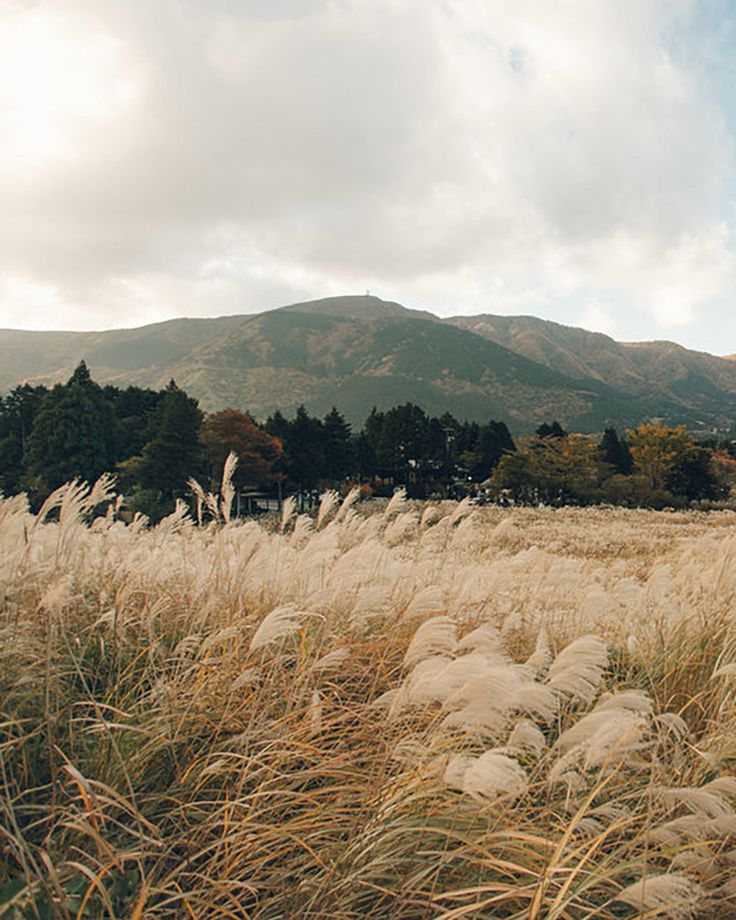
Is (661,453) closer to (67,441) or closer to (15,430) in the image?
(67,441)

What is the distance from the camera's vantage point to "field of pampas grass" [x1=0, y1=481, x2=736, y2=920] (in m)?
1.81

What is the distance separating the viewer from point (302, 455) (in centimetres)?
5056

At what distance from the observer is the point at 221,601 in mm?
3896

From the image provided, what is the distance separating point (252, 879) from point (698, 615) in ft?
11.7

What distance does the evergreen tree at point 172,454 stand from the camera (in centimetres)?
4056

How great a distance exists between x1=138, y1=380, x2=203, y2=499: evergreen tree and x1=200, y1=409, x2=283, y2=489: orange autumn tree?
1938mm

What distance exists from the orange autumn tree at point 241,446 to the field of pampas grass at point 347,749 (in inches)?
1583

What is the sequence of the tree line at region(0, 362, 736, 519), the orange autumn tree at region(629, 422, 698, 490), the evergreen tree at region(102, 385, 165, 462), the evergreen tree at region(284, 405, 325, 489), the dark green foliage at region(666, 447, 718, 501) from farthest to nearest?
1. the dark green foliage at region(666, 447, 718, 501)
2. the orange autumn tree at region(629, 422, 698, 490)
3. the evergreen tree at region(284, 405, 325, 489)
4. the evergreen tree at region(102, 385, 165, 462)
5. the tree line at region(0, 362, 736, 519)

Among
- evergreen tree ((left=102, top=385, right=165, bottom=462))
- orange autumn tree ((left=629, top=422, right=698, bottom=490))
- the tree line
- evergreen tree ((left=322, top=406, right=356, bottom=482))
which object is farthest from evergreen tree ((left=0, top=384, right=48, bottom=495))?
orange autumn tree ((left=629, top=422, right=698, bottom=490))

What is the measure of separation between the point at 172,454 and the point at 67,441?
7686mm

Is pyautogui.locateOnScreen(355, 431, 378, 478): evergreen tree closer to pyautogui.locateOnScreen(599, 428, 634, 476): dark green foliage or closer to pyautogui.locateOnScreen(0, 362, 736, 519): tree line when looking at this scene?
pyautogui.locateOnScreen(0, 362, 736, 519): tree line

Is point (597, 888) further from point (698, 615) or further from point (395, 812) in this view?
point (698, 615)

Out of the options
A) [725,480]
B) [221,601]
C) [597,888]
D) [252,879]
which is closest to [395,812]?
[252,879]

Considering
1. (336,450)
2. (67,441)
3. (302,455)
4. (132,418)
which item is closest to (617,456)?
(336,450)
